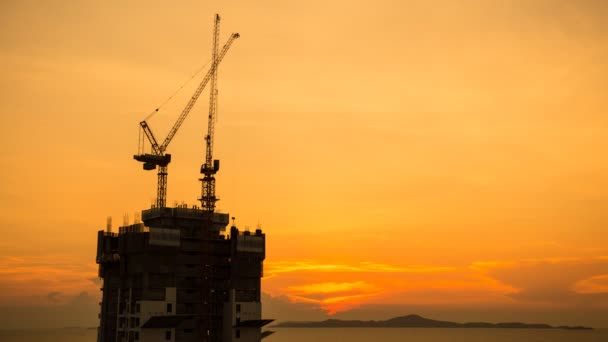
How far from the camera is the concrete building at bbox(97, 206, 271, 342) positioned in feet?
566

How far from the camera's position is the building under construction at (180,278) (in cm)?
17262

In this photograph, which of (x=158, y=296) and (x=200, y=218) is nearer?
(x=158, y=296)

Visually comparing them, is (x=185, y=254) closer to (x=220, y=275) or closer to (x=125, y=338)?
(x=220, y=275)

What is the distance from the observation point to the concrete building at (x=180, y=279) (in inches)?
6796

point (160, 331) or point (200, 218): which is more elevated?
point (200, 218)

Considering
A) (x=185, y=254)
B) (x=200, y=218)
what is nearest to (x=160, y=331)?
(x=185, y=254)

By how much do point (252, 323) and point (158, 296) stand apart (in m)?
27.7

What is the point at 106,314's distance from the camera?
18388cm

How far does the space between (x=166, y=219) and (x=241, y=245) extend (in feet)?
71.0

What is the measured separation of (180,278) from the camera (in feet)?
591

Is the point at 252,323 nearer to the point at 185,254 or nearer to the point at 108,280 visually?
the point at 185,254

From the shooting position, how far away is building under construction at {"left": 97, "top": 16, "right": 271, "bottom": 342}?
566 feet

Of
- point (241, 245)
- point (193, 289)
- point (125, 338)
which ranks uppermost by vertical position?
point (241, 245)

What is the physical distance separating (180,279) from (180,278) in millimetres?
262
